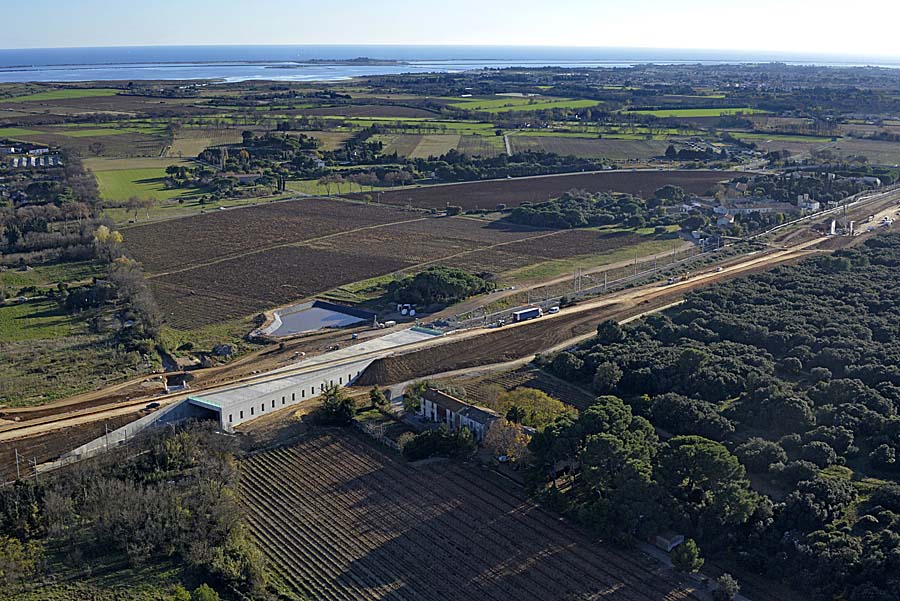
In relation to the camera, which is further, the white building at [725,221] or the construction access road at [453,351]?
the white building at [725,221]

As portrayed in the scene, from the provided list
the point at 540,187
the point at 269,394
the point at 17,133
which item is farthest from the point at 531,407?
the point at 17,133

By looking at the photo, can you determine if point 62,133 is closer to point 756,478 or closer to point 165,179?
point 165,179

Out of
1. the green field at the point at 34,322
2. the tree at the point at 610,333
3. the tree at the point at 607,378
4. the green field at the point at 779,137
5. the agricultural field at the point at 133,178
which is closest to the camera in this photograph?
the tree at the point at 607,378

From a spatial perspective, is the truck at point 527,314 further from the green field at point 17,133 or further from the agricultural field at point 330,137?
the green field at point 17,133

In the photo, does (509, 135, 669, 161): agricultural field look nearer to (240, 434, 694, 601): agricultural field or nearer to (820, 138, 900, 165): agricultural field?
(820, 138, 900, 165): agricultural field

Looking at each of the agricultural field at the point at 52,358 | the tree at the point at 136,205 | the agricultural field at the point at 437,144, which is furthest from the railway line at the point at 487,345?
the agricultural field at the point at 437,144

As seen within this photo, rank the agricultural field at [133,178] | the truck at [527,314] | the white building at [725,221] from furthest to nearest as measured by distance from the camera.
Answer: the agricultural field at [133,178], the white building at [725,221], the truck at [527,314]
